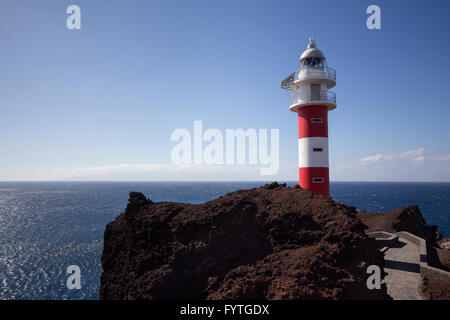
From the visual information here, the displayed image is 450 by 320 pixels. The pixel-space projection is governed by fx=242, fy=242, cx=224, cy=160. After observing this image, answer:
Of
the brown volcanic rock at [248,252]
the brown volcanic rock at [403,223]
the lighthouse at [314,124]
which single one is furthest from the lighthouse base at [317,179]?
the brown volcanic rock at [403,223]

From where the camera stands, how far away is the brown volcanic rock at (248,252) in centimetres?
659

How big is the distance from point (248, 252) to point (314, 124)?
11.8 metres

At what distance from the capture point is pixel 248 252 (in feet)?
26.3

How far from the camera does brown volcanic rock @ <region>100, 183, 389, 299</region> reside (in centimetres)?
659

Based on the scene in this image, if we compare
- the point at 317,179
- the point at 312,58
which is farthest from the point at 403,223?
the point at 312,58

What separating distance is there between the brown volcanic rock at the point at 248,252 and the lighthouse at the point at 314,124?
23.6 feet

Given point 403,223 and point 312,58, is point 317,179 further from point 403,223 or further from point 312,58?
point 403,223

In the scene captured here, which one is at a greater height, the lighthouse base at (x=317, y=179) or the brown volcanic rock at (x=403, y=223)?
the lighthouse base at (x=317, y=179)

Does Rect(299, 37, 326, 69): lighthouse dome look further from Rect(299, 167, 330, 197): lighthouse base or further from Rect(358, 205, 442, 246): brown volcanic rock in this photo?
Rect(358, 205, 442, 246): brown volcanic rock

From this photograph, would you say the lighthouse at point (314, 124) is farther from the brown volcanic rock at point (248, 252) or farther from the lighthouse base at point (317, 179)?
the brown volcanic rock at point (248, 252)
